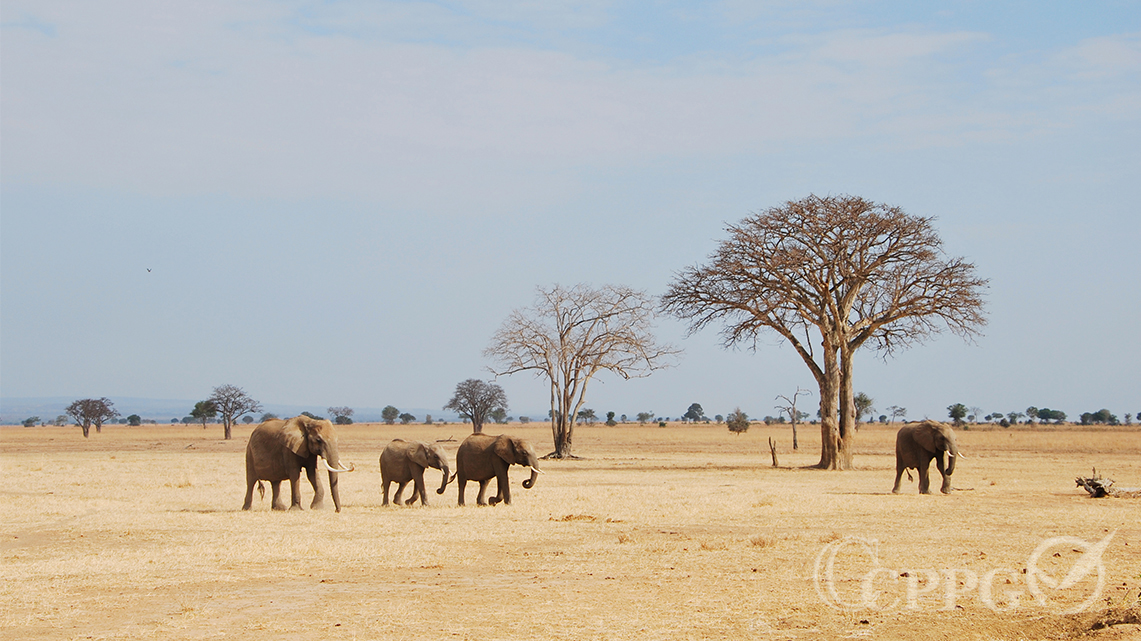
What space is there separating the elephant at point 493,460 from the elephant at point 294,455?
9.41 feet

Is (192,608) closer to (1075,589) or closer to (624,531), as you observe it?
(624,531)

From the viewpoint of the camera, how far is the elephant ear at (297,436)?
20797 mm

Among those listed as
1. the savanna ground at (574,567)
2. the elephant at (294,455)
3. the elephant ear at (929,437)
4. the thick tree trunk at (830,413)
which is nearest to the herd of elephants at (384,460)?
the elephant at (294,455)

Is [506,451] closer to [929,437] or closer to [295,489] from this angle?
[295,489]

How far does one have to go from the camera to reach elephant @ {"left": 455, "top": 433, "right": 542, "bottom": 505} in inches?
877

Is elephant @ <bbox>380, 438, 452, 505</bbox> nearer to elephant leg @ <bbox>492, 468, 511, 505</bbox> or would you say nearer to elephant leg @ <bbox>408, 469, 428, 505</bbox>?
elephant leg @ <bbox>408, 469, 428, 505</bbox>

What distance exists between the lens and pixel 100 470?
120 ft

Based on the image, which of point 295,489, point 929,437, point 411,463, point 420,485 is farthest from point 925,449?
point 295,489

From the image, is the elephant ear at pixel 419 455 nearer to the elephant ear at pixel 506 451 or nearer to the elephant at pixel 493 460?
the elephant at pixel 493 460

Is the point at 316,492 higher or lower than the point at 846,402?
lower

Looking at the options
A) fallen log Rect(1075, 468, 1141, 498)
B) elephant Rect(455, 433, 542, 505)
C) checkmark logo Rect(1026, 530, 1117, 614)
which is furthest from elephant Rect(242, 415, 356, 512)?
fallen log Rect(1075, 468, 1141, 498)

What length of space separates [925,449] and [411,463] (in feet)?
41.9

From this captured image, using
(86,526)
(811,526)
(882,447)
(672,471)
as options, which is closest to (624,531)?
(811,526)

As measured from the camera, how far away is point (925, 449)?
26.5 meters
